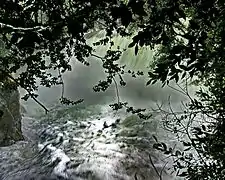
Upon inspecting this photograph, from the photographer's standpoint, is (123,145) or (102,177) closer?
(102,177)

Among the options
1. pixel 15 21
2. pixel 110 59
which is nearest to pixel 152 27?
pixel 15 21

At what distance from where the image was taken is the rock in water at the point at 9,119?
653cm

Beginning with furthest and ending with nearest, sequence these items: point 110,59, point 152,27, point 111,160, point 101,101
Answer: point 101,101 → point 111,160 → point 110,59 → point 152,27

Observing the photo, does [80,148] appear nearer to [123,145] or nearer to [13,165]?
[123,145]

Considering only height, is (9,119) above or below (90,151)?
above

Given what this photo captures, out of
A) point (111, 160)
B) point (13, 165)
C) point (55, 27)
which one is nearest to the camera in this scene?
point (55, 27)

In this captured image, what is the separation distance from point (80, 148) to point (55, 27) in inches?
177

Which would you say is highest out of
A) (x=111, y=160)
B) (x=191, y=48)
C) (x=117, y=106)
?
(x=111, y=160)

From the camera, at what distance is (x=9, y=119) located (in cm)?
677

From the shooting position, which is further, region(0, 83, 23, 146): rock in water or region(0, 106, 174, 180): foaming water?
region(0, 83, 23, 146): rock in water

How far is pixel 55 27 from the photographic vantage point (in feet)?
4.39

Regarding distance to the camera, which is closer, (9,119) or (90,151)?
(90,151)

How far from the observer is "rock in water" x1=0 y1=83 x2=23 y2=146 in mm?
6531

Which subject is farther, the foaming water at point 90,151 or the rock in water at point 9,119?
the rock in water at point 9,119
